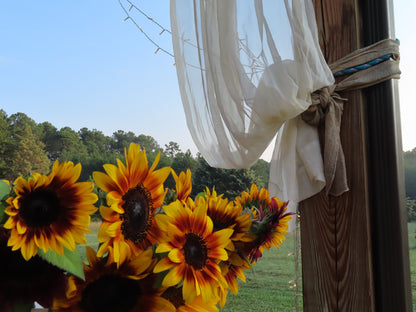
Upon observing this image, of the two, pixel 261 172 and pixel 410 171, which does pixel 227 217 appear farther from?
pixel 261 172

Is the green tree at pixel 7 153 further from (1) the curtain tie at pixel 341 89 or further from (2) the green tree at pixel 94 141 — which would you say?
(1) the curtain tie at pixel 341 89

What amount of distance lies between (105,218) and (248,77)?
60 cm

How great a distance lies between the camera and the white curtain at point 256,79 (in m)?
0.70

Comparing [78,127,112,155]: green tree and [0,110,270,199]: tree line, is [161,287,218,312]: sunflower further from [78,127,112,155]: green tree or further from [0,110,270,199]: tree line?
[78,127,112,155]: green tree

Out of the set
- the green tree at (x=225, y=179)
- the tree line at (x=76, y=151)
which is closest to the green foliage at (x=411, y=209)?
the green tree at (x=225, y=179)

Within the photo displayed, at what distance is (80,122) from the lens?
7.25 m

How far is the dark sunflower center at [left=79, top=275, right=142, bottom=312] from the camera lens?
6.8 inches

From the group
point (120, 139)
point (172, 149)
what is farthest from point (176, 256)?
point (120, 139)

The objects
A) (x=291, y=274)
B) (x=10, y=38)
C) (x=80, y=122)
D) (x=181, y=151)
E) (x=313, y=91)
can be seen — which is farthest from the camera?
(x=10, y=38)

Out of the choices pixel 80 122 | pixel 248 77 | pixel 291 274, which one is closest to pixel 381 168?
pixel 248 77

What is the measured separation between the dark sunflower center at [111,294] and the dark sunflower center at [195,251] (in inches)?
1.2

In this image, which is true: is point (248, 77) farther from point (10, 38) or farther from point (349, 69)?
point (10, 38)

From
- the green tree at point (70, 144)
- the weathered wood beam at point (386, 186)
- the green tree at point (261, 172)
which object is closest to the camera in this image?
the weathered wood beam at point (386, 186)

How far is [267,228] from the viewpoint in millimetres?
247
